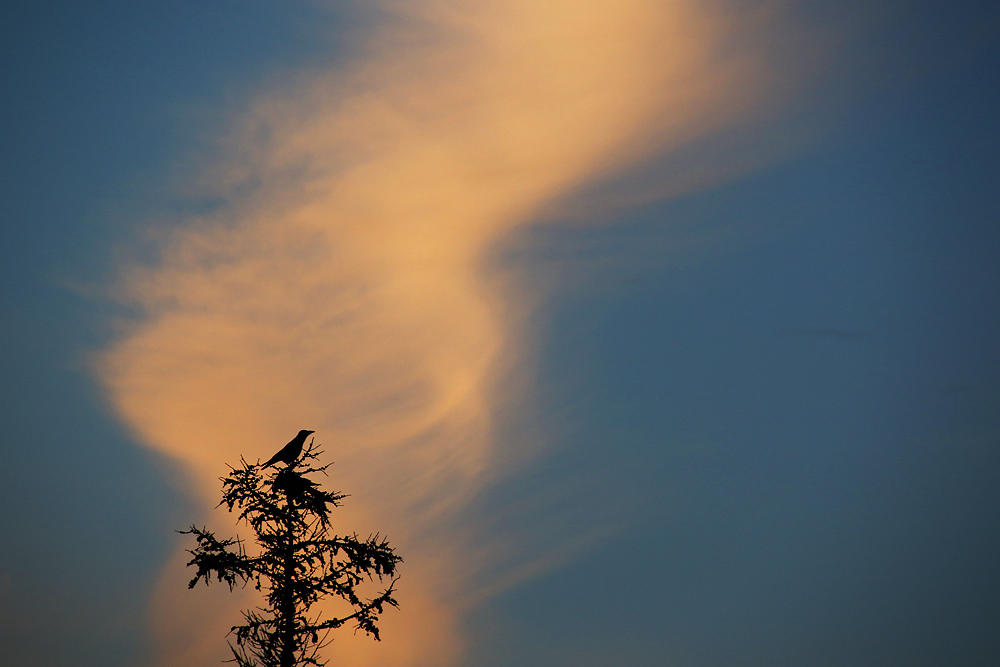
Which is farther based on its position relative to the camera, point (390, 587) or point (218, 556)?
point (390, 587)

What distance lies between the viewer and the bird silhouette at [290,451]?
1961 cm

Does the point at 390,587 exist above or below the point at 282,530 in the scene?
below

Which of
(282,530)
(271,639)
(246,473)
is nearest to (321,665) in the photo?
(271,639)

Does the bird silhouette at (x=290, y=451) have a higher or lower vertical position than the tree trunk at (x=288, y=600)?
higher

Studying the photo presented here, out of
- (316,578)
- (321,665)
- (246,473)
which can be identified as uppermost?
(246,473)

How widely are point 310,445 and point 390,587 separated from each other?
3932 mm

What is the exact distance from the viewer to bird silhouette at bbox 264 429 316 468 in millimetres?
Result: 19609

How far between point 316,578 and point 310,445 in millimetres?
3149

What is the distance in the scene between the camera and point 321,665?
19.3m

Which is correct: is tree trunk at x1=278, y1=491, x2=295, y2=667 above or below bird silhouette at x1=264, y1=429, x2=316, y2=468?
below

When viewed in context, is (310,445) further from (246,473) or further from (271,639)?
(271,639)

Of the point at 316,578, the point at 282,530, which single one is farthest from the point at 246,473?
the point at 316,578

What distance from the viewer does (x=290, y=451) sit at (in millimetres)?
19781

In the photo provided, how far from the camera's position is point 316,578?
19312 millimetres
